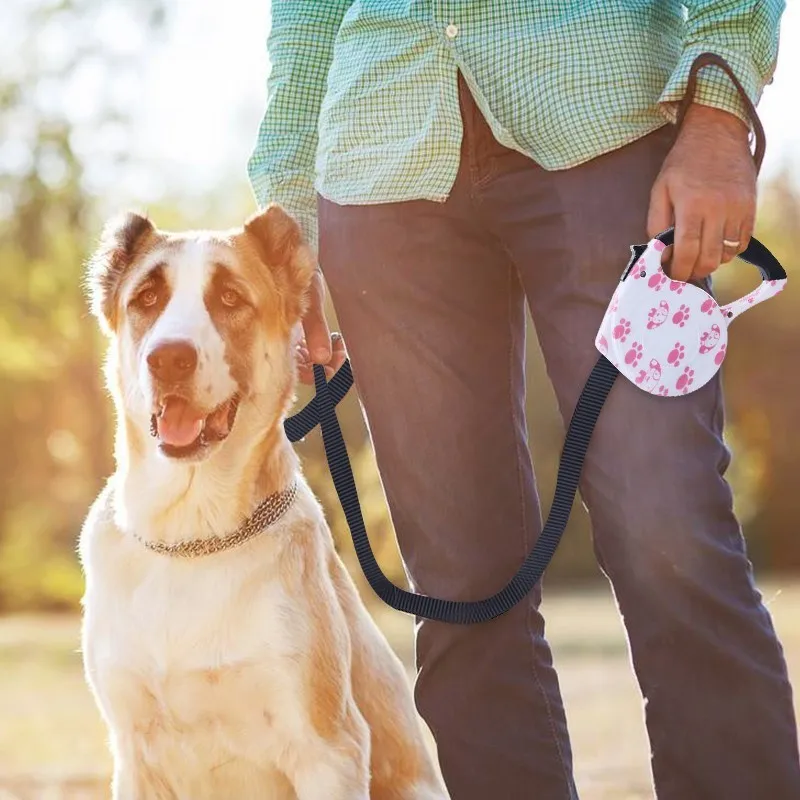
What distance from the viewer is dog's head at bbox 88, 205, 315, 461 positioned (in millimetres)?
2883

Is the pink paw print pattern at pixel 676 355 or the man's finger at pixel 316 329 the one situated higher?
the pink paw print pattern at pixel 676 355

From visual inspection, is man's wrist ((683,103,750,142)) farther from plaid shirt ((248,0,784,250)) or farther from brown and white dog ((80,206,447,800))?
brown and white dog ((80,206,447,800))

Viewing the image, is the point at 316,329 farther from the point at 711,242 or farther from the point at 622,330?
the point at 711,242

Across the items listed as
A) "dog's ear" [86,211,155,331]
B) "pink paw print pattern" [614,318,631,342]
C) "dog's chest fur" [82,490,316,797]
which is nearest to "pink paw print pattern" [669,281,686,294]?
"pink paw print pattern" [614,318,631,342]

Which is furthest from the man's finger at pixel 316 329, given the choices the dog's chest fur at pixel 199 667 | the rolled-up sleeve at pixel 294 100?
the dog's chest fur at pixel 199 667

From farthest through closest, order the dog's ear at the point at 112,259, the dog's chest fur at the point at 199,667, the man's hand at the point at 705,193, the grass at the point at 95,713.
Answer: the grass at the point at 95,713, the dog's ear at the point at 112,259, the dog's chest fur at the point at 199,667, the man's hand at the point at 705,193

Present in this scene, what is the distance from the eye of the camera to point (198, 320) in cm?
297

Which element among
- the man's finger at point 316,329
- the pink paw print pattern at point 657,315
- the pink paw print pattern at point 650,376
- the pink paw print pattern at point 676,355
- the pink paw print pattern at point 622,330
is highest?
the pink paw print pattern at point 657,315

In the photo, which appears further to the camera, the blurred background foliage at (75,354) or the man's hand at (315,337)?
the blurred background foliage at (75,354)

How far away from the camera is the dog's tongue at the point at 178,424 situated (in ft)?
9.50

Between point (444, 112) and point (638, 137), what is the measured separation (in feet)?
1.28

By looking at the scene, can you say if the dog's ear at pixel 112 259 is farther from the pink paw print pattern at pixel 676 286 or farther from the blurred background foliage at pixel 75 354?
the blurred background foliage at pixel 75 354

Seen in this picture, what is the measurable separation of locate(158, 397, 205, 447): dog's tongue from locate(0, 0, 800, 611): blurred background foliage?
8.72 metres

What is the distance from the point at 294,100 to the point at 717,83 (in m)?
1.08
